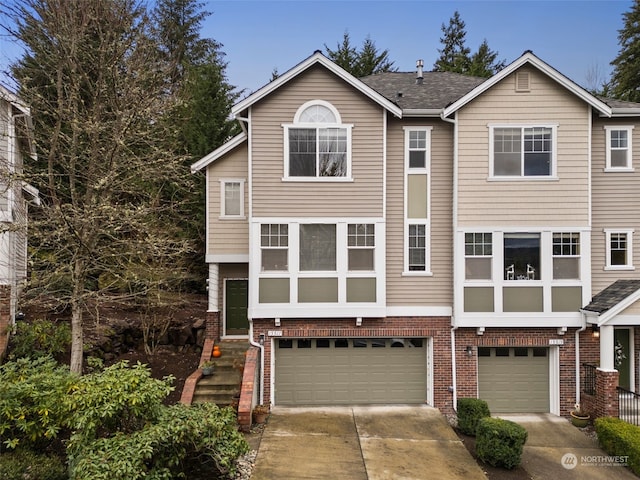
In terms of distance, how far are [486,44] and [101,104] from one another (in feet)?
103

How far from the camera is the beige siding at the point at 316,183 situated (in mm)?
11086

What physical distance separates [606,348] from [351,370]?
6485mm

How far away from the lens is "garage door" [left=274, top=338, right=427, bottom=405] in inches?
456

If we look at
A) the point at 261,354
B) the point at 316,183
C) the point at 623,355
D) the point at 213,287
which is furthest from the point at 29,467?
the point at 623,355

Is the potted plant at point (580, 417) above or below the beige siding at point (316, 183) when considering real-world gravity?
below

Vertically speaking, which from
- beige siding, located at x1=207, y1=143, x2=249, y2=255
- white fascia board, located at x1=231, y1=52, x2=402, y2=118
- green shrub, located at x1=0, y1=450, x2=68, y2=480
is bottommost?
green shrub, located at x1=0, y1=450, x2=68, y2=480

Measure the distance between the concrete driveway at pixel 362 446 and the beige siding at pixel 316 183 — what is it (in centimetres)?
523

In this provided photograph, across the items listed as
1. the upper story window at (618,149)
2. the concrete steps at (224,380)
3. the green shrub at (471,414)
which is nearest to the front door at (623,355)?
the upper story window at (618,149)

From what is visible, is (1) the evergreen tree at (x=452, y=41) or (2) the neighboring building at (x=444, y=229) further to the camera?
(1) the evergreen tree at (x=452, y=41)

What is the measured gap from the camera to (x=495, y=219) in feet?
36.5

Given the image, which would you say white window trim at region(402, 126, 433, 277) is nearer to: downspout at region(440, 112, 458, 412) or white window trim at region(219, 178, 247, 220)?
downspout at region(440, 112, 458, 412)

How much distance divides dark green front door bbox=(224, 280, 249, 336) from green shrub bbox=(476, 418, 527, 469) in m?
7.84

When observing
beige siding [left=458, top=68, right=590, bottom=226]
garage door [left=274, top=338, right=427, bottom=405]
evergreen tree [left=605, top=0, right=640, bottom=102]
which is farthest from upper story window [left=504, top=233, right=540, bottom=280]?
evergreen tree [left=605, top=0, right=640, bottom=102]

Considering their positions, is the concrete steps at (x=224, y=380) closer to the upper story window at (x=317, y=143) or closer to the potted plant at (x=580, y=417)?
the upper story window at (x=317, y=143)
